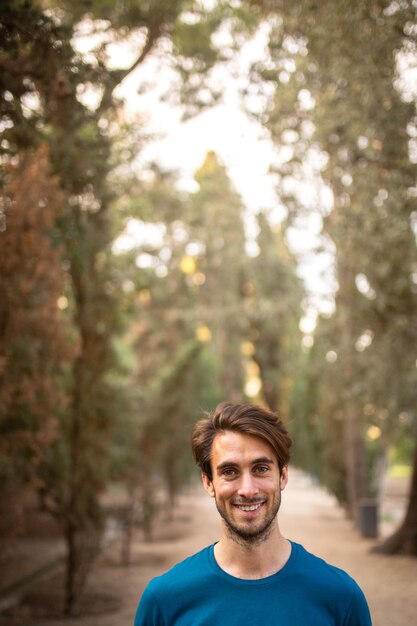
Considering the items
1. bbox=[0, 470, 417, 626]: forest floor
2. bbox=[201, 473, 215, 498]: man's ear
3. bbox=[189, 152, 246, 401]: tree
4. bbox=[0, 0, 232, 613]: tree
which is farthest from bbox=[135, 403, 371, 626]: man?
bbox=[189, 152, 246, 401]: tree

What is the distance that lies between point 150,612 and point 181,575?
0.47ft

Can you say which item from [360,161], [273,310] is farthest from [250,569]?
[273,310]

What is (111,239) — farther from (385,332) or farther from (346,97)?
(385,332)

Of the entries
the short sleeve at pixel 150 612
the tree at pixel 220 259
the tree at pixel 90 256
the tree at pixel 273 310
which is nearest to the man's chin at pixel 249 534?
the short sleeve at pixel 150 612

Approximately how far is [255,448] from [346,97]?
9.66 meters

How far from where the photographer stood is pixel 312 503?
28.3 metres

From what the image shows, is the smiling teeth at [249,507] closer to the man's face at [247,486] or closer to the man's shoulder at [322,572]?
the man's face at [247,486]

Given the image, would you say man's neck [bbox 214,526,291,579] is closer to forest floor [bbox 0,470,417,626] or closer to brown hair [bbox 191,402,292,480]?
brown hair [bbox 191,402,292,480]

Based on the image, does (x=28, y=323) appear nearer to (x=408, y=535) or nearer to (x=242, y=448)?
(x=242, y=448)

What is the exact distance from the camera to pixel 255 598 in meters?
2.09

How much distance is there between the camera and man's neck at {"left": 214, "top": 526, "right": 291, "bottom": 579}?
215 cm

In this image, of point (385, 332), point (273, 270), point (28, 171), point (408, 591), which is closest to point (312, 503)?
point (273, 270)

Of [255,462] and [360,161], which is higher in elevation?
[360,161]

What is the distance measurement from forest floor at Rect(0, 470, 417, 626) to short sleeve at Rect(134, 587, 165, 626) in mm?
6947
